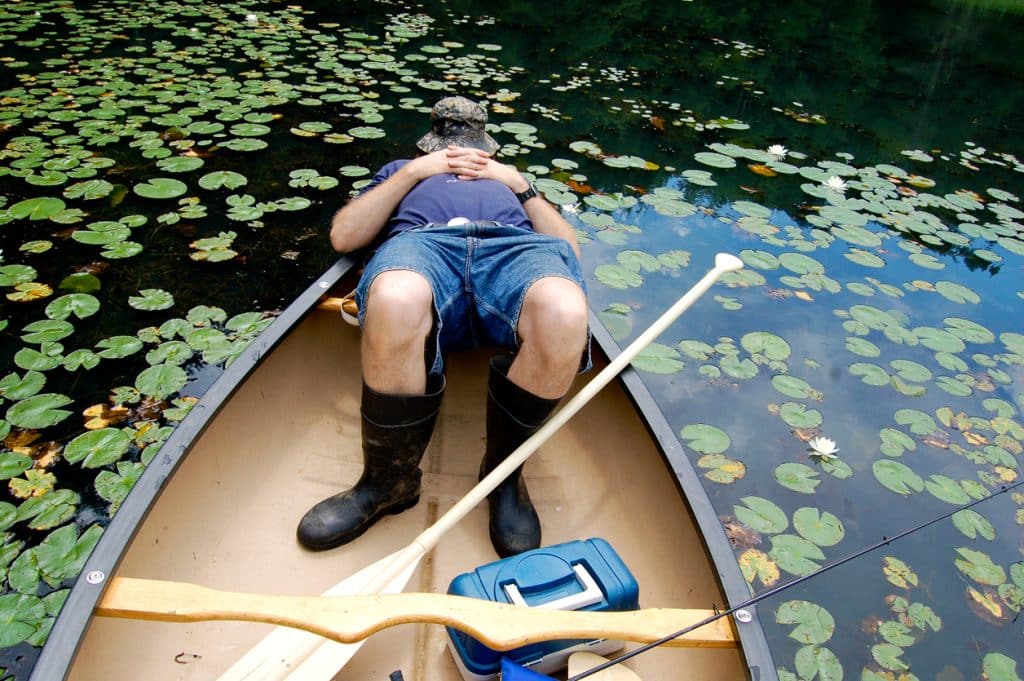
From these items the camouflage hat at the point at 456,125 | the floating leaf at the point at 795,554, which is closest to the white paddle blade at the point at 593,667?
the floating leaf at the point at 795,554

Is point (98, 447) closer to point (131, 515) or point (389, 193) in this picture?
point (131, 515)

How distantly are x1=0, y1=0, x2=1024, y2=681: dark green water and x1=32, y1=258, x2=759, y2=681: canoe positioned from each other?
241 millimetres

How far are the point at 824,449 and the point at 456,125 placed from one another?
1.59 m

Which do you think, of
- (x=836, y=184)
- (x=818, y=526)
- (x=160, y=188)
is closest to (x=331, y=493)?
(x=818, y=526)

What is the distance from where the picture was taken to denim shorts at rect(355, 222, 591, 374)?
1460 millimetres

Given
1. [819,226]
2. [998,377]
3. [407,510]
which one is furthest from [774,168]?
[407,510]

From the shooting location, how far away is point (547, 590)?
1330 millimetres

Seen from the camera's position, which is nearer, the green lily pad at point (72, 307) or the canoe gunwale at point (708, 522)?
the canoe gunwale at point (708, 522)

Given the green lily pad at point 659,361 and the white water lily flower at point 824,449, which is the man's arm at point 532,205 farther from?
the white water lily flower at point 824,449

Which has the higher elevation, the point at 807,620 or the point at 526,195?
the point at 526,195

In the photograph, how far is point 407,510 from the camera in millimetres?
1691

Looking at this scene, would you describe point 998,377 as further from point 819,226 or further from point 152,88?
point 152,88

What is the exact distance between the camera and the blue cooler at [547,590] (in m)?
1.24

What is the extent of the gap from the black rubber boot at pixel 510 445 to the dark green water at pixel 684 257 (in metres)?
0.48
